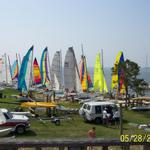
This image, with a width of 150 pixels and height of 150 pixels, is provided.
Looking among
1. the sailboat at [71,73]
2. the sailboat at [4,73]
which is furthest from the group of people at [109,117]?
the sailboat at [4,73]

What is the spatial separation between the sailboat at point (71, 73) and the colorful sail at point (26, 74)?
19.0ft

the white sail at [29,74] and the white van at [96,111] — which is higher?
the white sail at [29,74]

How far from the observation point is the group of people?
28.5 metres

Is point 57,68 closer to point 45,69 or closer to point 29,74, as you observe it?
point 45,69

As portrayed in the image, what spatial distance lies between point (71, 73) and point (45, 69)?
15889mm

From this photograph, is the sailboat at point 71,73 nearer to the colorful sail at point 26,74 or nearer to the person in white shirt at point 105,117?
the colorful sail at point 26,74

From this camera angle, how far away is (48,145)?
14.0 ft

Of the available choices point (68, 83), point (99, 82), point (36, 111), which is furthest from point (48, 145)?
point (99, 82)

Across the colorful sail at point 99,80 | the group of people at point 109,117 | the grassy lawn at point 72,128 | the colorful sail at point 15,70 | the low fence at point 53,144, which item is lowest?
the grassy lawn at point 72,128

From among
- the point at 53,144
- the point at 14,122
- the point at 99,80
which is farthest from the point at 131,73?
the point at 53,144

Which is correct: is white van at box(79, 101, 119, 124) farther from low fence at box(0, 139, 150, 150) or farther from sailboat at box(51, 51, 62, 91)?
sailboat at box(51, 51, 62, 91)

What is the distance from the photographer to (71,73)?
4834cm

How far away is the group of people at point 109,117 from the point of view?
28.5m

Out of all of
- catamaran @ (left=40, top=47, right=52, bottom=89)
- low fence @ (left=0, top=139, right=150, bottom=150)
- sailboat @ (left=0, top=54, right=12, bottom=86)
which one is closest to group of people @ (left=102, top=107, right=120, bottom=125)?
low fence @ (left=0, top=139, right=150, bottom=150)
